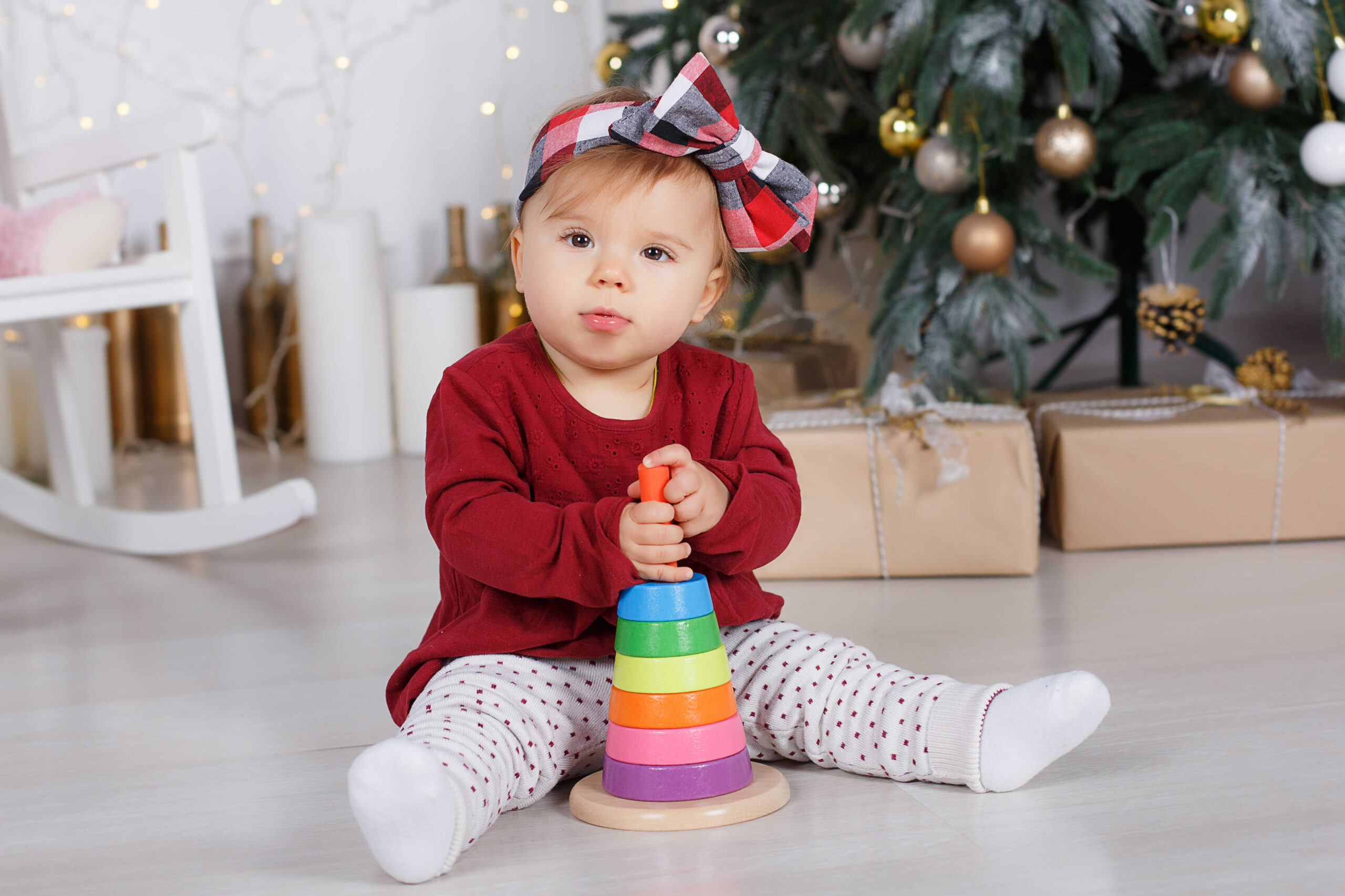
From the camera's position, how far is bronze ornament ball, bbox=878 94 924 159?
127 cm

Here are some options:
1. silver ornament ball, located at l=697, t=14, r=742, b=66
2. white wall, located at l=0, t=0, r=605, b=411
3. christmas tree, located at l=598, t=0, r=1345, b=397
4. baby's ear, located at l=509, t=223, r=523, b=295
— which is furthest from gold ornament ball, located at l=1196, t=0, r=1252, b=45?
white wall, located at l=0, t=0, r=605, b=411

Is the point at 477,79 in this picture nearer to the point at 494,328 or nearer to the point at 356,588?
the point at 494,328

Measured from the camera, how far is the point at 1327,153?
3.76 feet

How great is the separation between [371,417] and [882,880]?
5.20 feet

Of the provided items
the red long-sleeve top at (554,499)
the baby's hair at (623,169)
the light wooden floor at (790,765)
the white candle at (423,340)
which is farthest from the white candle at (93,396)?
the baby's hair at (623,169)

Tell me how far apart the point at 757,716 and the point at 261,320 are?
1.64 meters

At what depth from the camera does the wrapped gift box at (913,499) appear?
3.75ft

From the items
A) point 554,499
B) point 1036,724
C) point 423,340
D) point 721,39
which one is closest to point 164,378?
point 423,340

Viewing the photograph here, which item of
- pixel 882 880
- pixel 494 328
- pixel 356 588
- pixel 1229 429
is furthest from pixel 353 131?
pixel 882 880

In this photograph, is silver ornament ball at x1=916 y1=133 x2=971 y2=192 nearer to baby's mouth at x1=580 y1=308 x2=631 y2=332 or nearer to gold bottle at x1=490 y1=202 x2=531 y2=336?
baby's mouth at x1=580 y1=308 x2=631 y2=332

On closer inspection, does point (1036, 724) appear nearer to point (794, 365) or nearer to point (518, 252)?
point (518, 252)

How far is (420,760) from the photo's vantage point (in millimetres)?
564

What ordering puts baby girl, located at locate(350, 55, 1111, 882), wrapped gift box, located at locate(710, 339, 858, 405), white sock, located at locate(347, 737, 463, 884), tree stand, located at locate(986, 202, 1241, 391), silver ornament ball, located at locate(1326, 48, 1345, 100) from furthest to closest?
wrapped gift box, located at locate(710, 339, 858, 405), tree stand, located at locate(986, 202, 1241, 391), silver ornament ball, located at locate(1326, 48, 1345, 100), baby girl, located at locate(350, 55, 1111, 882), white sock, located at locate(347, 737, 463, 884)

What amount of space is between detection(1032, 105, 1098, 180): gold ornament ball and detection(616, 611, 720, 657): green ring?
0.78 meters
